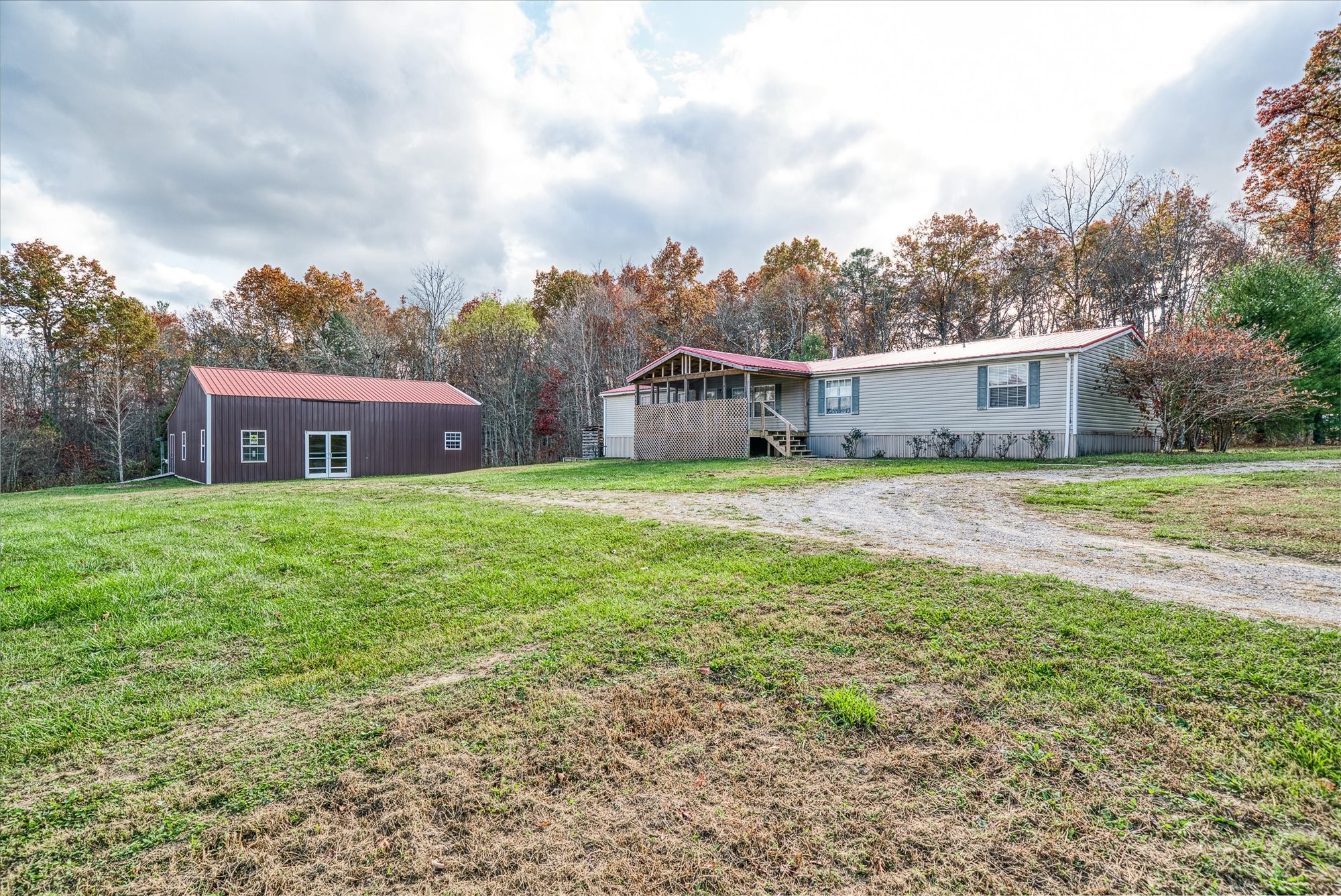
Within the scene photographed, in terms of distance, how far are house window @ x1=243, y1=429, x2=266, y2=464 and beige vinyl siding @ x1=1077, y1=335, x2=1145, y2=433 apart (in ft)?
85.7

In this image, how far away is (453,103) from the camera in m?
14.3

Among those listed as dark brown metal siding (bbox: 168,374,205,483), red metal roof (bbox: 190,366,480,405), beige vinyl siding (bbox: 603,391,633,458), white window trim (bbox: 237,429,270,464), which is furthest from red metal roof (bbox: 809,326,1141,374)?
dark brown metal siding (bbox: 168,374,205,483)

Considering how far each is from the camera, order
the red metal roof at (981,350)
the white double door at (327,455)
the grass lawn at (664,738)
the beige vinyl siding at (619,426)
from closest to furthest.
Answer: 1. the grass lawn at (664,738)
2. the red metal roof at (981,350)
3. the white double door at (327,455)
4. the beige vinyl siding at (619,426)

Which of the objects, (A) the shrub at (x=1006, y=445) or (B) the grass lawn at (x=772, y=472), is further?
(A) the shrub at (x=1006, y=445)

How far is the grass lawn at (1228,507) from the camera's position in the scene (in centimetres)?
568

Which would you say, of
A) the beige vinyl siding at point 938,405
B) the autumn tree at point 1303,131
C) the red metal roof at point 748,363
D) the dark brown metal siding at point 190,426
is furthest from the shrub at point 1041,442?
the dark brown metal siding at point 190,426

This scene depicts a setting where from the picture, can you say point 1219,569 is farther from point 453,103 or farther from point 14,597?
point 453,103

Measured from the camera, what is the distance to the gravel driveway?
13.8 feet

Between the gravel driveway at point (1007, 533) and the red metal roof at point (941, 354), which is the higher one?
the red metal roof at point (941, 354)

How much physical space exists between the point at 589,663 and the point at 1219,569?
5.27 metres

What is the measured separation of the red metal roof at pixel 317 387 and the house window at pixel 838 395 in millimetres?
15062

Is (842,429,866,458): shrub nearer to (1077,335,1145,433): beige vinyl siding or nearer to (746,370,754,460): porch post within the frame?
(746,370,754,460): porch post

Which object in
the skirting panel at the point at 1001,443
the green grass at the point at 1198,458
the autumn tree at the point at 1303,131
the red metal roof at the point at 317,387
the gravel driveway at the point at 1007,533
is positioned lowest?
the gravel driveway at the point at 1007,533

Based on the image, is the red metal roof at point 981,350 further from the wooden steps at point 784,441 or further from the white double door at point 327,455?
the white double door at point 327,455
